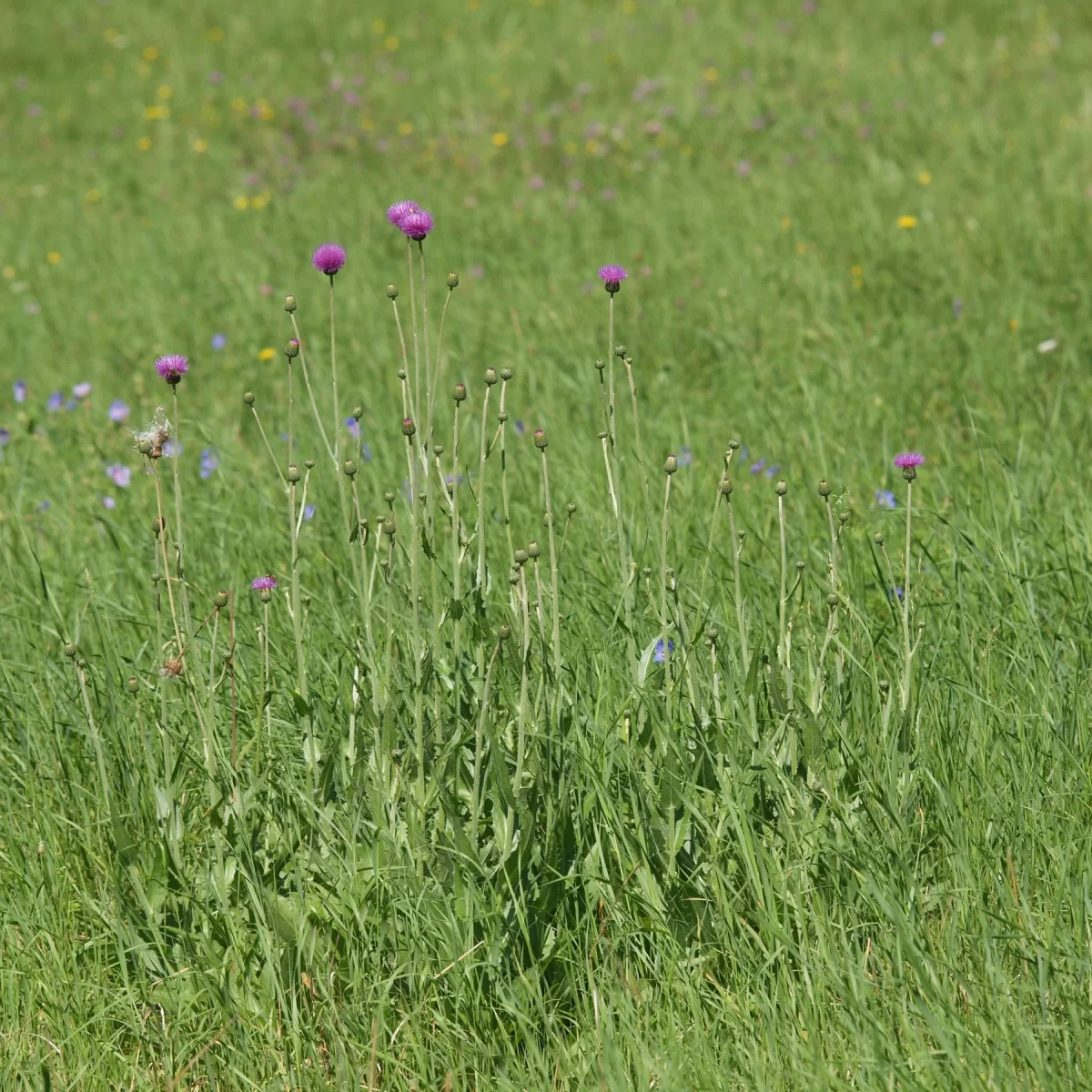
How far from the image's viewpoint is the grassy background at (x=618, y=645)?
5.70 feet

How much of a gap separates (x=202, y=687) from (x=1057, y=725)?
4.18 ft

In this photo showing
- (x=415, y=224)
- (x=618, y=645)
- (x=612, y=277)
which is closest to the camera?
(x=415, y=224)

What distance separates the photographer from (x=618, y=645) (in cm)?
226

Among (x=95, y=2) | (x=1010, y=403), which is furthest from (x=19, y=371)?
(x=95, y=2)

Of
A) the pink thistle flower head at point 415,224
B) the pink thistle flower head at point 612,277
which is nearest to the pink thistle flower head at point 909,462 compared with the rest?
the pink thistle flower head at point 612,277

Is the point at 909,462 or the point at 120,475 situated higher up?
the point at 909,462

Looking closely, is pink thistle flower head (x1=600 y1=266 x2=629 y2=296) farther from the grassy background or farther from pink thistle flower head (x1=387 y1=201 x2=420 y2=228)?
the grassy background

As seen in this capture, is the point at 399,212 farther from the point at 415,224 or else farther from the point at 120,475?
the point at 120,475

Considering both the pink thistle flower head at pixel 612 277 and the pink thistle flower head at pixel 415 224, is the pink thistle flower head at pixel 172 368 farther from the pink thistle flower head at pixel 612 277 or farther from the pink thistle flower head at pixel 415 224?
the pink thistle flower head at pixel 612 277

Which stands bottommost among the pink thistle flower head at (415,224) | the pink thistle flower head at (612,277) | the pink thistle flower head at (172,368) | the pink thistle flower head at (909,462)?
the pink thistle flower head at (909,462)

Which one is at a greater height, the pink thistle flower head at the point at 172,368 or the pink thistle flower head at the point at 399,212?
the pink thistle flower head at the point at 399,212

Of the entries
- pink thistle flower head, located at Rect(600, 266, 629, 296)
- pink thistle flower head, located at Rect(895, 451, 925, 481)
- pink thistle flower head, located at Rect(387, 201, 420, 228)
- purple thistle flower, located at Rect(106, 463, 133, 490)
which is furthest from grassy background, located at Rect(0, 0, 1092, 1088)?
pink thistle flower head, located at Rect(387, 201, 420, 228)

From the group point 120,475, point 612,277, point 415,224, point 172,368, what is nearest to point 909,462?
point 612,277

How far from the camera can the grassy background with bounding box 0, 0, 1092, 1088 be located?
174cm
